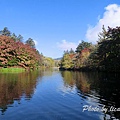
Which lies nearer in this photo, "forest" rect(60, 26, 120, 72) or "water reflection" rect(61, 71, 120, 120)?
"water reflection" rect(61, 71, 120, 120)

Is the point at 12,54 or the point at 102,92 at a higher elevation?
the point at 12,54

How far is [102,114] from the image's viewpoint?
38.3 ft

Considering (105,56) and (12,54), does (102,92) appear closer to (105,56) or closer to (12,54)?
(105,56)

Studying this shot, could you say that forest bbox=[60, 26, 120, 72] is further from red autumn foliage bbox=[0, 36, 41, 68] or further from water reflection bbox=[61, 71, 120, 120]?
red autumn foliage bbox=[0, 36, 41, 68]

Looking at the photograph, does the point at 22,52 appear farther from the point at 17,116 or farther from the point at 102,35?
the point at 17,116

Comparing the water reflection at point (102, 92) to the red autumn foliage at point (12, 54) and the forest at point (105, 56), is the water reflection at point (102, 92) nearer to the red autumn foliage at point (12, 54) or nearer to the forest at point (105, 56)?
the forest at point (105, 56)

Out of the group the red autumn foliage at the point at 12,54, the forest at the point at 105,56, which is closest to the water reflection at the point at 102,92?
the forest at the point at 105,56

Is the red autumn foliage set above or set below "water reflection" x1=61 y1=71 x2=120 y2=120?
above

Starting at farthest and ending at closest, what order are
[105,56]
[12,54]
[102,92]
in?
[12,54]
[105,56]
[102,92]

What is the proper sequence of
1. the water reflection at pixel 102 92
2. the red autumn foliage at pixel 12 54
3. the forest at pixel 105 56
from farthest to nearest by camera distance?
1. the red autumn foliage at pixel 12 54
2. the forest at pixel 105 56
3. the water reflection at pixel 102 92

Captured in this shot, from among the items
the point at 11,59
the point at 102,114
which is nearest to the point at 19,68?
the point at 11,59

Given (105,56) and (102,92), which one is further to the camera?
(105,56)

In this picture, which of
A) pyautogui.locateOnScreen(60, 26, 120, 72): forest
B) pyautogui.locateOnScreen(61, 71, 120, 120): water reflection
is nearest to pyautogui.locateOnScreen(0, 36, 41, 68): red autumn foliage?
pyautogui.locateOnScreen(60, 26, 120, 72): forest

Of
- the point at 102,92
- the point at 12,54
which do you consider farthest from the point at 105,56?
the point at 102,92
